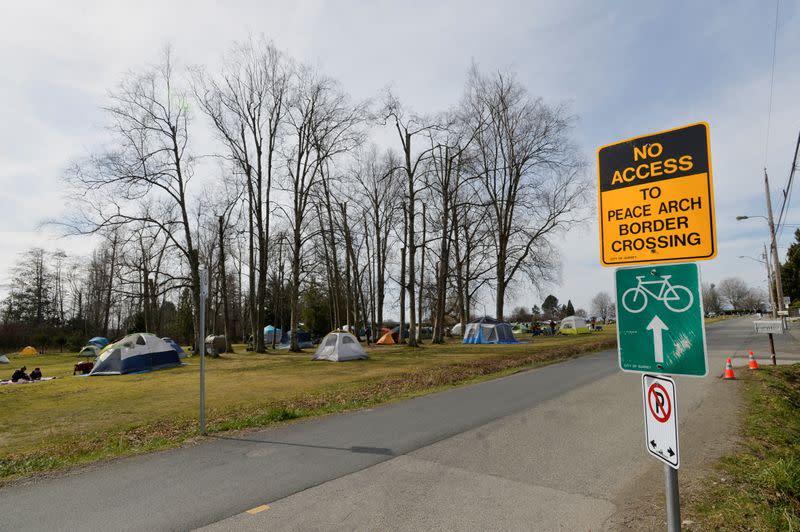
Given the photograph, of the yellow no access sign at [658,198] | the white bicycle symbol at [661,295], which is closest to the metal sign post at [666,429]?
the white bicycle symbol at [661,295]

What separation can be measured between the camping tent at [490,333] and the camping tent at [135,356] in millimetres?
20193

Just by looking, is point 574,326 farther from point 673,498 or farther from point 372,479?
point 673,498

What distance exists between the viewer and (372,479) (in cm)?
491

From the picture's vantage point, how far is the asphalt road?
13.1 feet

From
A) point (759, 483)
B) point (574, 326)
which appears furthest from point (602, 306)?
point (759, 483)

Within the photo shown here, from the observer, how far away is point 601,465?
17.1 feet

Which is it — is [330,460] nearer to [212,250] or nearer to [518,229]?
[518,229]

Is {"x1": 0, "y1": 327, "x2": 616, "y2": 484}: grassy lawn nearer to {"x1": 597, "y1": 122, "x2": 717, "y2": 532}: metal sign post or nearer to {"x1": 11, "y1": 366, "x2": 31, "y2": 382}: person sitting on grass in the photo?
{"x1": 11, "y1": 366, "x2": 31, "y2": 382}: person sitting on grass

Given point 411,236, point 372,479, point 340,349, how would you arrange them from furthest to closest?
point 411,236
point 340,349
point 372,479

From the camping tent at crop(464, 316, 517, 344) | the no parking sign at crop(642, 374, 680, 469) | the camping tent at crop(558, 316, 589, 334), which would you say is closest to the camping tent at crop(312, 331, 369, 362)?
the camping tent at crop(464, 316, 517, 344)

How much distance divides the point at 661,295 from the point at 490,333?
1224 inches

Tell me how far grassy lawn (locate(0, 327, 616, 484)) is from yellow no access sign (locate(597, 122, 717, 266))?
22.6 ft

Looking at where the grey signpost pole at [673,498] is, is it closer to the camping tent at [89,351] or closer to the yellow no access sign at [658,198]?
the yellow no access sign at [658,198]

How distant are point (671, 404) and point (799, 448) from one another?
5029mm
